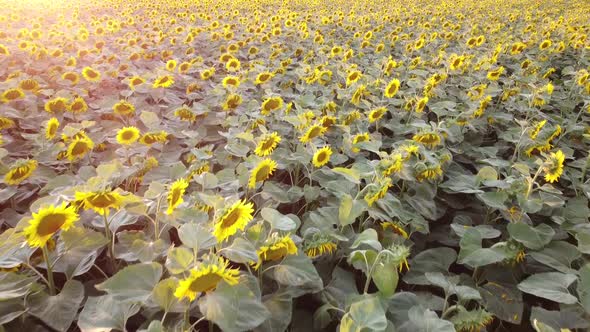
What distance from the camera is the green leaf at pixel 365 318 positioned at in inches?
38.1

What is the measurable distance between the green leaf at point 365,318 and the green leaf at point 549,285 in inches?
22.5

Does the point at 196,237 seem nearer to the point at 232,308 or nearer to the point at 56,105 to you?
the point at 232,308

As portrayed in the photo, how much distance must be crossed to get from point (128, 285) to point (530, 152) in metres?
2.27

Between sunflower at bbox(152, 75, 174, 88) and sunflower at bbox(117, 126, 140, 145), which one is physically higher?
sunflower at bbox(117, 126, 140, 145)

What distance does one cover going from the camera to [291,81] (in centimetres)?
362

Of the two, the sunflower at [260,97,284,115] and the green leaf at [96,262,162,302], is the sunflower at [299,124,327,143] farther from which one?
the green leaf at [96,262,162,302]

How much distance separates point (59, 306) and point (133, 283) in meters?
0.31

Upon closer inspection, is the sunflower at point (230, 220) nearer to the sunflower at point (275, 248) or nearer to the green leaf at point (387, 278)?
the sunflower at point (275, 248)

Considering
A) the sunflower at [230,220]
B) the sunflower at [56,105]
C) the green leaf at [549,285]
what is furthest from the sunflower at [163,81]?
the green leaf at [549,285]

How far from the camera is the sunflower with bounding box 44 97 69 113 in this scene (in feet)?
8.29

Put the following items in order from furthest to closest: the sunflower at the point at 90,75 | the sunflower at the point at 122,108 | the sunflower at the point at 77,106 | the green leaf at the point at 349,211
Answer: the sunflower at the point at 90,75 → the sunflower at the point at 77,106 → the sunflower at the point at 122,108 → the green leaf at the point at 349,211

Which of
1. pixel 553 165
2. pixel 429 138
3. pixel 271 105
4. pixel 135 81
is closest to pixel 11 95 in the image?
pixel 135 81

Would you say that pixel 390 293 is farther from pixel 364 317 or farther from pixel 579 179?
pixel 579 179

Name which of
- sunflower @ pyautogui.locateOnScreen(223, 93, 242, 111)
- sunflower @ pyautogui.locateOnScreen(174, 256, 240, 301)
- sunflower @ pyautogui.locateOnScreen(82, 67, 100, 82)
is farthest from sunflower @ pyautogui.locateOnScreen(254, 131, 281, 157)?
sunflower @ pyautogui.locateOnScreen(82, 67, 100, 82)
